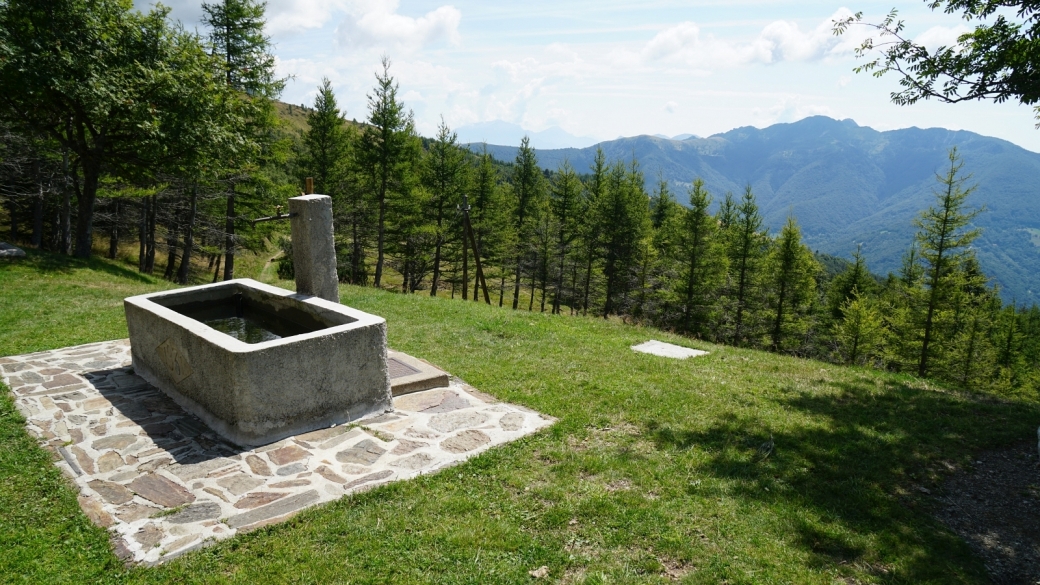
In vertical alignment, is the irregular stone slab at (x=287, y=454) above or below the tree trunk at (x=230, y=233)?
below

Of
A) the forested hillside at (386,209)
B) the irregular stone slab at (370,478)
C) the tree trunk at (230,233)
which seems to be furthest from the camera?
the tree trunk at (230,233)

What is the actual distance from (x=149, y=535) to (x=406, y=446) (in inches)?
93.3

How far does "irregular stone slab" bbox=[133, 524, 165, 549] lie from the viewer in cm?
425

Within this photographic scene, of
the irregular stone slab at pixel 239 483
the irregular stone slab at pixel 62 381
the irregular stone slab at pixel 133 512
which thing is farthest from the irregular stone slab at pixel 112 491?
the irregular stone slab at pixel 62 381

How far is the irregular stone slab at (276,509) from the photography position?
180 inches

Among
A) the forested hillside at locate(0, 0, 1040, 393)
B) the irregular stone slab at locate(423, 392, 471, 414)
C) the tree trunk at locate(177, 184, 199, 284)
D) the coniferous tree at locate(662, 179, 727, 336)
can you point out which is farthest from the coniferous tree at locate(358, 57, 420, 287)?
the irregular stone slab at locate(423, 392, 471, 414)

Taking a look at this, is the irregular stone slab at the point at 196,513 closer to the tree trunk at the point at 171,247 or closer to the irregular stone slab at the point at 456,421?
the irregular stone slab at the point at 456,421

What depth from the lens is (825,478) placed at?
5.68 metres

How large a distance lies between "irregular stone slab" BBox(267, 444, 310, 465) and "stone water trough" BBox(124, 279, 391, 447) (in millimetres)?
267

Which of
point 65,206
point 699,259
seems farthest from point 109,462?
point 699,259

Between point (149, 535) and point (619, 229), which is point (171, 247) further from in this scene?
point (619, 229)

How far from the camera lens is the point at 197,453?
18.7ft

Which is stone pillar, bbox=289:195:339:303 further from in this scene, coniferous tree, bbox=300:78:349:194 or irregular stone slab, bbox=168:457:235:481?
coniferous tree, bbox=300:78:349:194

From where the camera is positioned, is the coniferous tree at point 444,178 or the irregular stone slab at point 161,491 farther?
the coniferous tree at point 444,178
